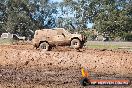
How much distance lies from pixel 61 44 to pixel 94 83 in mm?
20100

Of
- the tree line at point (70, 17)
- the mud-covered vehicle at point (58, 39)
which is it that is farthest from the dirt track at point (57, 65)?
the tree line at point (70, 17)

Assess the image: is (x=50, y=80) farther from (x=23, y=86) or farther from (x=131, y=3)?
(x=131, y=3)

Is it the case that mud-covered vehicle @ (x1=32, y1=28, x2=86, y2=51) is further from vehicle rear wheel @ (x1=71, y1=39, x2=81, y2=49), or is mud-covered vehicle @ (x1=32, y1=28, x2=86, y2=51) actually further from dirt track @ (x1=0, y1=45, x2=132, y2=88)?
dirt track @ (x1=0, y1=45, x2=132, y2=88)

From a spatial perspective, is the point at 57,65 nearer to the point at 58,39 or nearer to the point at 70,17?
the point at 58,39

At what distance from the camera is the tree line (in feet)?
256

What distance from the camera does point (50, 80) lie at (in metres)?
13.4

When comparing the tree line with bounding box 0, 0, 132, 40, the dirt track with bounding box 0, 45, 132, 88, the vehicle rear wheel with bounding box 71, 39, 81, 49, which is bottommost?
the dirt track with bounding box 0, 45, 132, 88

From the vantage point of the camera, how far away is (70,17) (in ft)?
313

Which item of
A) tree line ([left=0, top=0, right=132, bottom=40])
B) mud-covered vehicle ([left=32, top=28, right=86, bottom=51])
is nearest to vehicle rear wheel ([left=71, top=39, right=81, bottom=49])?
mud-covered vehicle ([left=32, top=28, right=86, bottom=51])

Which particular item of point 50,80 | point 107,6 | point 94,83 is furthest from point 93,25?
point 94,83

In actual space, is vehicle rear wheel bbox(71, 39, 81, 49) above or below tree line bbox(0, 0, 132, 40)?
below

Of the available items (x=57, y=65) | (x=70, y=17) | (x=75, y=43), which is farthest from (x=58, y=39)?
(x=70, y=17)

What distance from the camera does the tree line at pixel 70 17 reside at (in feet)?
256

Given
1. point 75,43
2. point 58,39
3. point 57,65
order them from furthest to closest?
point 75,43, point 58,39, point 57,65
